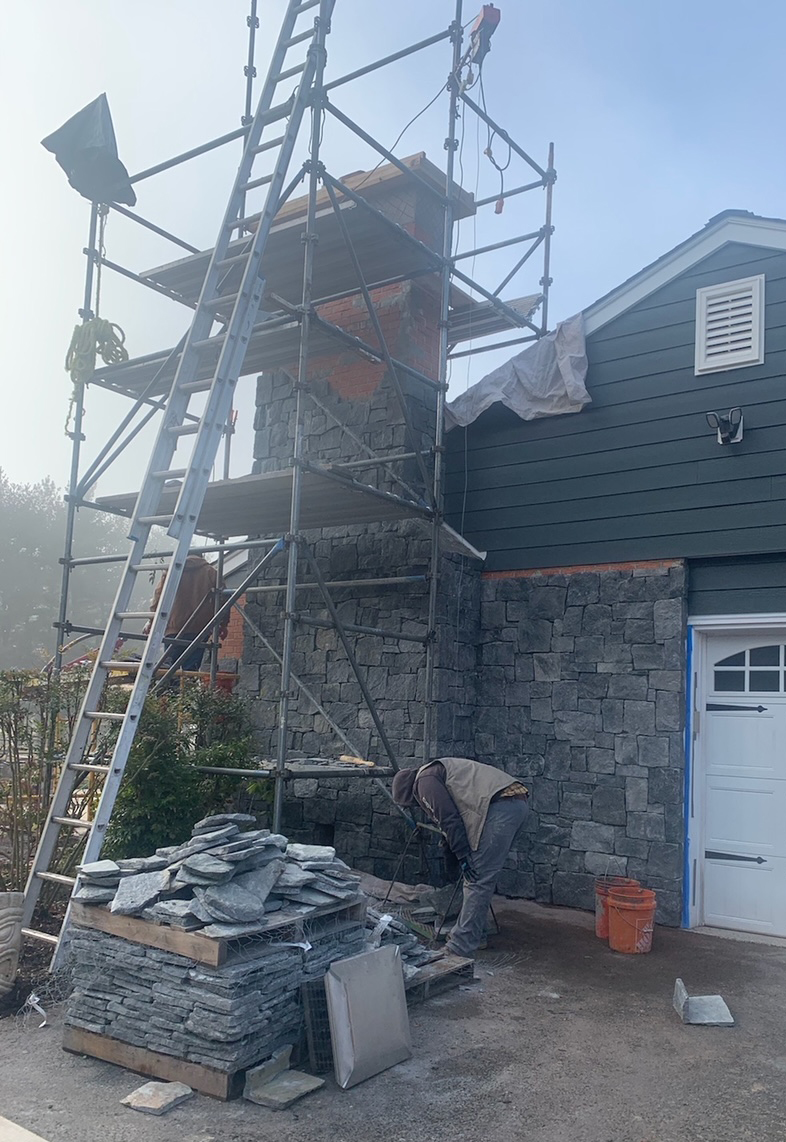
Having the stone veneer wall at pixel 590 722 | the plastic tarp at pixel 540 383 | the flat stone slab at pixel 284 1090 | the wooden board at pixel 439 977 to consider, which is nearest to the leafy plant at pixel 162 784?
the wooden board at pixel 439 977

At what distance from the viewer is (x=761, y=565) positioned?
762 cm

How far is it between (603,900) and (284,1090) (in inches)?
138

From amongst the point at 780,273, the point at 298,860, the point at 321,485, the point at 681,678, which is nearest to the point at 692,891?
the point at 681,678

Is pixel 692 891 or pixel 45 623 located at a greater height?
pixel 45 623

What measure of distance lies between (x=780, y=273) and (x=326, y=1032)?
6878 millimetres

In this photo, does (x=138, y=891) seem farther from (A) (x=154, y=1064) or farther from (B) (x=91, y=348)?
(B) (x=91, y=348)

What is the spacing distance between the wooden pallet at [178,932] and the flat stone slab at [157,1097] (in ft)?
1.78

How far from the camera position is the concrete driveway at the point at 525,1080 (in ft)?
12.8

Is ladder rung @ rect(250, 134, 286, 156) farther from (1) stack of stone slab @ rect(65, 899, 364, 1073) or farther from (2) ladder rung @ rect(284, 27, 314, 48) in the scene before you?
(1) stack of stone slab @ rect(65, 899, 364, 1073)

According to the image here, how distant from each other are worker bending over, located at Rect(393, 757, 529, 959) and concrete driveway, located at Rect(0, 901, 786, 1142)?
14.5 inches

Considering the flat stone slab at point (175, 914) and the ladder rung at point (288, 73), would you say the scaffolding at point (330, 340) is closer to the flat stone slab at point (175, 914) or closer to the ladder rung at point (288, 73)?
the ladder rung at point (288, 73)

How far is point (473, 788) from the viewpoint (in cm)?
644

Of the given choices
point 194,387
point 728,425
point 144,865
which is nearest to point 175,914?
point 144,865

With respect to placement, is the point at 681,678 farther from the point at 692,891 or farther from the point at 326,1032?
the point at 326,1032
